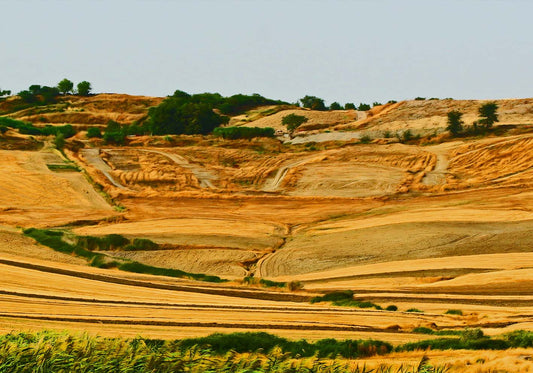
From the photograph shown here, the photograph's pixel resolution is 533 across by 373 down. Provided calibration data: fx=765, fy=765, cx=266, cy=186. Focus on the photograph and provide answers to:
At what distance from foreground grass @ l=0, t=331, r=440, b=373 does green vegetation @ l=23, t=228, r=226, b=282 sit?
2543 cm

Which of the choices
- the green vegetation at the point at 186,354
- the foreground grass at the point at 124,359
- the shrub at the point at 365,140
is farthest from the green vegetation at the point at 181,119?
the foreground grass at the point at 124,359

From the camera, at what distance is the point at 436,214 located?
60.2 m

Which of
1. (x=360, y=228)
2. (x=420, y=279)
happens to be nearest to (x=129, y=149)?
(x=360, y=228)

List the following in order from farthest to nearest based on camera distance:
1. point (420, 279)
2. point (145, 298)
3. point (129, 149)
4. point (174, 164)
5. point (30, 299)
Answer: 1. point (129, 149)
2. point (174, 164)
3. point (420, 279)
4. point (145, 298)
5. point (30, 299)

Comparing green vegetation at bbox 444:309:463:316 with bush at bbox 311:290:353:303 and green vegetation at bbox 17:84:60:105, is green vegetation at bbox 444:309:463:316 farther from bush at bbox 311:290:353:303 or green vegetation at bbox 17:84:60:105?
green vegetation at bbox 17:84:60:105

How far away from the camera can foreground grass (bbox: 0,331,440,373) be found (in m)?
15.6

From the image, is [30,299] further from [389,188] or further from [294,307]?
[389,188]

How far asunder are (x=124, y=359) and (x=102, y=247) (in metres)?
36.7

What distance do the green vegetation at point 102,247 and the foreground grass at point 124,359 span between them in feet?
83.4

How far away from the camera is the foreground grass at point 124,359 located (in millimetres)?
15570

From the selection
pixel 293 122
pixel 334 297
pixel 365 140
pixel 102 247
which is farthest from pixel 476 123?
pixel 334 297

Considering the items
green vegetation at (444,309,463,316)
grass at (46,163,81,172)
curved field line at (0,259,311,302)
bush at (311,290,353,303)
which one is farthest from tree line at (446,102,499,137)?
green vegetation at (444,309,463,316)

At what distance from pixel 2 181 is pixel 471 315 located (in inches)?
2182

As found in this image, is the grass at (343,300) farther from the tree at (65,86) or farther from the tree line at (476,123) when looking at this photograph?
the tree at (65,86)
